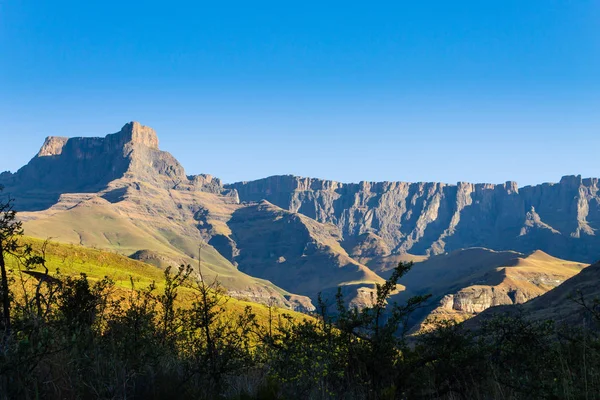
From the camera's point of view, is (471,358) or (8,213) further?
(8,213)

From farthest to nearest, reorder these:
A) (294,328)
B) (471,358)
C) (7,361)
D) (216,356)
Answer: (294,328), (471,358), (216,356), (7,361)

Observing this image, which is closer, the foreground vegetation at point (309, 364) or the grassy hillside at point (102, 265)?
the foreground vegetation at point (309, 364)

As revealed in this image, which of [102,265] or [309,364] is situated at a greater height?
[309,364]

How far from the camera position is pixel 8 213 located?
39.8ft

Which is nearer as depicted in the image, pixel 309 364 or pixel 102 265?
pixel 309 364

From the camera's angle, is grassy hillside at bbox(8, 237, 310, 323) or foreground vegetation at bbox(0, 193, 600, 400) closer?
foreground vegetation at bbox(0, 193, 600, 400)

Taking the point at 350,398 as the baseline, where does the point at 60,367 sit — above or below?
above

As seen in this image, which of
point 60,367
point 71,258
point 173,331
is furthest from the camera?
point 71,258

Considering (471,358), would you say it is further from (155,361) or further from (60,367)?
(60,367)

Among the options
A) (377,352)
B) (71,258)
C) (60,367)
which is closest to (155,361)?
(60,367)

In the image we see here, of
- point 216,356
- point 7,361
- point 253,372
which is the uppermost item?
point 7,361

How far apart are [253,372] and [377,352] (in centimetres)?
315

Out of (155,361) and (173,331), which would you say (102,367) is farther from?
(173,331)

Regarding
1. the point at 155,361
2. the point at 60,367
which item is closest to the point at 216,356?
the point at 155,361
